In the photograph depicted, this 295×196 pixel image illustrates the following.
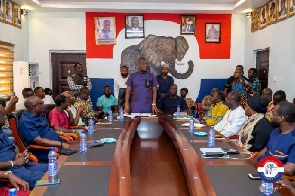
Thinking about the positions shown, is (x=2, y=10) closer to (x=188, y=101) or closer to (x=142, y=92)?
(x=142, y=92)

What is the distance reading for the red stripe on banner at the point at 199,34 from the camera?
7.71 m

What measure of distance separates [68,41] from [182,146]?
5643mm

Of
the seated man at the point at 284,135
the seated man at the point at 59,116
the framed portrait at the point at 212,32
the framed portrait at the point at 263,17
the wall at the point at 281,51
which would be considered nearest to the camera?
the seated man at the point at 284,135

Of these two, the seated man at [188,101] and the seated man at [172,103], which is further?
the seated man at [188,101]

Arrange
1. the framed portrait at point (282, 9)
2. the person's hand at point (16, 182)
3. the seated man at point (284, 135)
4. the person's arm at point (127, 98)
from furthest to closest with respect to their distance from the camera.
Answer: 1. the framed portrait at point (282, 9)
2. the person's arm at point (127, 98)
3. the seated man at point (284, 135)
4. the person's hand at point (16, 182)

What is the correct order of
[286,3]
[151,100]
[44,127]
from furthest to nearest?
[286,3]
[151,100]
[44,127]

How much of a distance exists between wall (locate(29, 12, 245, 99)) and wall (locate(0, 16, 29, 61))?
7.1 inches

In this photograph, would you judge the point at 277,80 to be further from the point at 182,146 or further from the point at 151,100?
the point at 182,146

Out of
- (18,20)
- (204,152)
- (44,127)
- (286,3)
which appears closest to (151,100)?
(44,127)

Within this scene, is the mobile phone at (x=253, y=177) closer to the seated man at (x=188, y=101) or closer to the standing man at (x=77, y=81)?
the seated man at (x=188, y=101)

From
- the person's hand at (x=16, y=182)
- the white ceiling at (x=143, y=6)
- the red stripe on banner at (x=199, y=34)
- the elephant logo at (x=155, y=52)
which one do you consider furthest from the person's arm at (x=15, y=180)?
the red stripe on banner at (x=199, y=34)

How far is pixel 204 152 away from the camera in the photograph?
8.17 ft

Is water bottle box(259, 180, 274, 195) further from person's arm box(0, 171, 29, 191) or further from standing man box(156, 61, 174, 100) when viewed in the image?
standing man box(156, 61, 174, 100)

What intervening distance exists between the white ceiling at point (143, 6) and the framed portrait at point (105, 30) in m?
0.29
